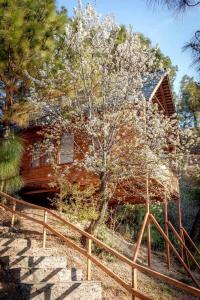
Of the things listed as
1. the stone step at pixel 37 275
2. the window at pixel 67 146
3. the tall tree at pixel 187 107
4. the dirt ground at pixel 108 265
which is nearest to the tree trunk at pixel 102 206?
the dirt ground at pixel 108 265

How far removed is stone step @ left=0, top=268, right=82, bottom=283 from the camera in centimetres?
900

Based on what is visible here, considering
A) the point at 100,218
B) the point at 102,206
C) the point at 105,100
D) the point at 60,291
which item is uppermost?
the point at 105,100

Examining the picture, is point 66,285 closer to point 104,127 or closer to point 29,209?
point 104,127

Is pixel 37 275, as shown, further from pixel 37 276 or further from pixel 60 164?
pixel 60 164

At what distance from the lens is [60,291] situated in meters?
8.29

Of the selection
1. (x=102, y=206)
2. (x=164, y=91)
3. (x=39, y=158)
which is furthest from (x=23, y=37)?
(x=164, y=91)

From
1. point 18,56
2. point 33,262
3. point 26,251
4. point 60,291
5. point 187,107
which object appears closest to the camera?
point 60,291

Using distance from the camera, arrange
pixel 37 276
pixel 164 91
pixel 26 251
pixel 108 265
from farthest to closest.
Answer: pixel 164 91 → pixel 108 265 → pixel 26 251 → pixel 37 276

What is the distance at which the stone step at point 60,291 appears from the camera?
26.7 feet

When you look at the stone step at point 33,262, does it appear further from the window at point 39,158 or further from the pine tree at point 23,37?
the window at point 39,158

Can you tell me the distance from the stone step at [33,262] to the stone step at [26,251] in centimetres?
35

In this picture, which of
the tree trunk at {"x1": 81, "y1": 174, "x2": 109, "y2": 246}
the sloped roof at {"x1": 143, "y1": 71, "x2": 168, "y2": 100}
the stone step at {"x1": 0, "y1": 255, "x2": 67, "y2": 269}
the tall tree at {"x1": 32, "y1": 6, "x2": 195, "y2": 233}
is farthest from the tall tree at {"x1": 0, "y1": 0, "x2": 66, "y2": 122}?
the stone step at {"x1": 0, "y1": 255, "x2": 67, "y2": 269}

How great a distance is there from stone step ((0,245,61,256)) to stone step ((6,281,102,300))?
1704 millimetres

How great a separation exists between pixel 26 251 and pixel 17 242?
0.50 metres
